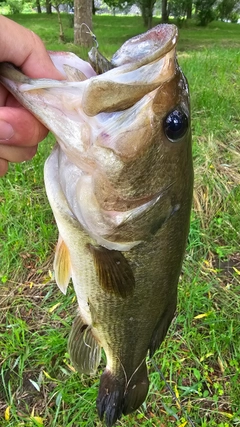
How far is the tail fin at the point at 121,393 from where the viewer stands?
1707mm

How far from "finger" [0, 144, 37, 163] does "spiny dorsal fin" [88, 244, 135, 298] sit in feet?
1.16

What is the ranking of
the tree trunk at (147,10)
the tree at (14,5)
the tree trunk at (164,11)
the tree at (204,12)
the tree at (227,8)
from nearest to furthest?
the tree trunk at (147,10) → the tree trunk at (164,11) → the tree at (204,12) → the tree at (227,8) → the tree at (14,5)

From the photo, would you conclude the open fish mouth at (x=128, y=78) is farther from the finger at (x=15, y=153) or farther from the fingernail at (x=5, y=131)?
the finger at (x=15, y=153)

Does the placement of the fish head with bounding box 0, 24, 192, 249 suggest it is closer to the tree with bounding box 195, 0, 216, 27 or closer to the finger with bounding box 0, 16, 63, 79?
the finger with bounding box 0, 16, 63, 79

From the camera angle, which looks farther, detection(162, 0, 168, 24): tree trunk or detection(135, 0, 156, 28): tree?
detection(162, 0, 168, 24): tree trunk

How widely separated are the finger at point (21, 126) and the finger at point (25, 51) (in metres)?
0.12

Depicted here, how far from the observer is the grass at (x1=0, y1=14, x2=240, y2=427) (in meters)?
2.36

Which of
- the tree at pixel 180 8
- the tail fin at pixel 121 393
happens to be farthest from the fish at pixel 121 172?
the tree at pixel 180 8

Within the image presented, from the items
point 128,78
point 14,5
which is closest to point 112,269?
point 128,78

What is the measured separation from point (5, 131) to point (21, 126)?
0.05 metres

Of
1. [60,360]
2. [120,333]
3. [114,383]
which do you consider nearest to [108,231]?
[120,333]

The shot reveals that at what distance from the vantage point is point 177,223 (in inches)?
55.2

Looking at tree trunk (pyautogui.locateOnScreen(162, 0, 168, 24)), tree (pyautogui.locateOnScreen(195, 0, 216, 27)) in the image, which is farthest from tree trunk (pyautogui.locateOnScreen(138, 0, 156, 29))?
tree (pyautogui.locateOnScreen(195, 0, 216, 27))

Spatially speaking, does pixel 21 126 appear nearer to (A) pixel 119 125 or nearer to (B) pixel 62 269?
(A) pixel 119 125
